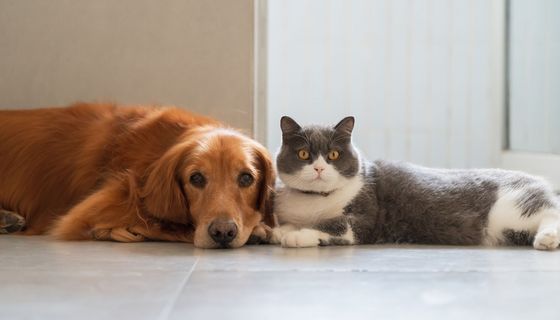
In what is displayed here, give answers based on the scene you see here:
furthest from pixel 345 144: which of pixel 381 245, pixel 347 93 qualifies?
pixel 347 93

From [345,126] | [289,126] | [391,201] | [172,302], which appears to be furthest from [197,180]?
[172,302]

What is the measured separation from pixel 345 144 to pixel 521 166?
181 centimetres

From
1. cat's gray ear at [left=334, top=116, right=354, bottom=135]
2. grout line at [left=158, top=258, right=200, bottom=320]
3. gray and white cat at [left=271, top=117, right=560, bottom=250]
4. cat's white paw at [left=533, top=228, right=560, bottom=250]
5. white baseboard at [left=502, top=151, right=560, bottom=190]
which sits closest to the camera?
grout line at [left=158, top=258, right=200, bottom=320]

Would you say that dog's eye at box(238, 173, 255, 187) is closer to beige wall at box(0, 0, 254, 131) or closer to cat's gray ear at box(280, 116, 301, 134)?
cat's gray ear at box(280, 116, 301, 134)

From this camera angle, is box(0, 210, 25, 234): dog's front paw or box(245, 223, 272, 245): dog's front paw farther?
box(0, 210, 25, 234): dog's front paw

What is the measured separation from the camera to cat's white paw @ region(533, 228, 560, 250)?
2350 millimetres

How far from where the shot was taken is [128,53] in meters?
3.42

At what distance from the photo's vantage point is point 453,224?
8.36 feet

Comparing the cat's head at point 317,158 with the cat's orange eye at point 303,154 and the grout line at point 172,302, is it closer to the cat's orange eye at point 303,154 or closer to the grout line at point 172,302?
the cat's orange eye at point 303,154

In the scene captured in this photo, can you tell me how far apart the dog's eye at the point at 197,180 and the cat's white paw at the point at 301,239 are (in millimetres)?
328

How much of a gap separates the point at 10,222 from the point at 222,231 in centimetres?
94

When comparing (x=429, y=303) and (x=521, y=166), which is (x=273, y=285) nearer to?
(x=429, y=303)

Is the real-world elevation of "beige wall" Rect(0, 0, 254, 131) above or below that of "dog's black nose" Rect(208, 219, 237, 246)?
above

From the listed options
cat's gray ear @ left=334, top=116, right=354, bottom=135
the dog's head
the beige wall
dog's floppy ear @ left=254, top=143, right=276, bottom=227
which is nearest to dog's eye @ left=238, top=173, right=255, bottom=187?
the dog's head
